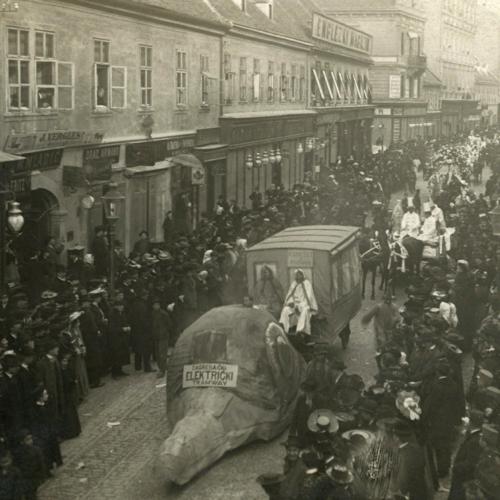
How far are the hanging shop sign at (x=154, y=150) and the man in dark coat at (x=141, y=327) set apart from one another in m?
10.2

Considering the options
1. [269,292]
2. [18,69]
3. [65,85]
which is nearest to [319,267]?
[269,292]

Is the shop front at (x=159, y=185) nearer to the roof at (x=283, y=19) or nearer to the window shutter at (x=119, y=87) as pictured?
the window shutter at (x=119, y=87)

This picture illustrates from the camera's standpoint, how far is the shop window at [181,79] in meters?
30.1

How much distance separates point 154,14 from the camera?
27.4m

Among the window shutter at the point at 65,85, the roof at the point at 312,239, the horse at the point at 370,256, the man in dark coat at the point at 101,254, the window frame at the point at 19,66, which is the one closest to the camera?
the roof at the point at 312,239

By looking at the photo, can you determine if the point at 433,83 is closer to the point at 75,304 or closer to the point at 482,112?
the point at 482,112

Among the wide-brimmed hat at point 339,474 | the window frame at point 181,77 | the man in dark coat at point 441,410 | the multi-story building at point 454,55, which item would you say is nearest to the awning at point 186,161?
the window frame at point 181,77

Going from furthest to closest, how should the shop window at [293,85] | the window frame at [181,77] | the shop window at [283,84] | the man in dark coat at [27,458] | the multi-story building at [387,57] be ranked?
the multi-story building at [387,57] < the shop window at [293,85] < the shop window at [283,84] < the window frame at [181,77] < the man in dark coat at [27,458]

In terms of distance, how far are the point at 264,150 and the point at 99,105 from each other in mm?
16350

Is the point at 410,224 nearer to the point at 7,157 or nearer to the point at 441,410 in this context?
the point at 7,157

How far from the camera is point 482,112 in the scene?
108m

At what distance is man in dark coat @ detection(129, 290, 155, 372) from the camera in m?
16.6

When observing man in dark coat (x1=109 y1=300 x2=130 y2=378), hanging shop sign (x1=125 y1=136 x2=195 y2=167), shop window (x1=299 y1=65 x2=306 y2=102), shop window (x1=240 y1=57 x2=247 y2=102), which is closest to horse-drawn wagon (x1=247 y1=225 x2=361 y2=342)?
man in dark coat (x1=109 y1=300 x2=130 y2=378)

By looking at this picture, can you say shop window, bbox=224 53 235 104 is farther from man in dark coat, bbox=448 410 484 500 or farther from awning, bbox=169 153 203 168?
man in dark coat, bbox=448 410 484 500
